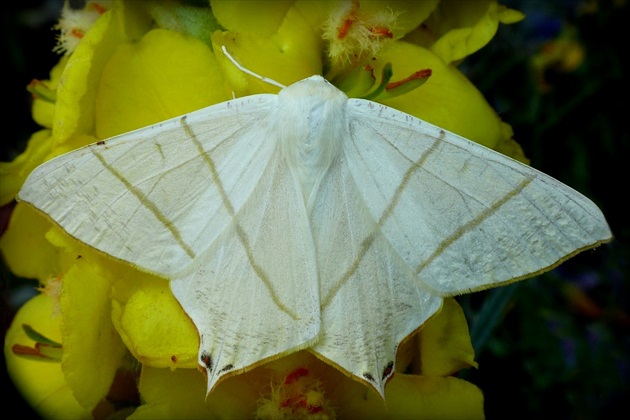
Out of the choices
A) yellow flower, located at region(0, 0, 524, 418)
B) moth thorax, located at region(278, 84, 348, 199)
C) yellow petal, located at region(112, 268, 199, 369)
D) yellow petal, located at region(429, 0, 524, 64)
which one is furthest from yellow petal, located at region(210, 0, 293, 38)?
yellow petal, located at region(112, 268, 199, 369)


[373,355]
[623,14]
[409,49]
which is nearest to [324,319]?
[373,355]

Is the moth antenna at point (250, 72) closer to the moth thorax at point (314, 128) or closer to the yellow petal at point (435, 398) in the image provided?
the moth thorax at point (314, 128)

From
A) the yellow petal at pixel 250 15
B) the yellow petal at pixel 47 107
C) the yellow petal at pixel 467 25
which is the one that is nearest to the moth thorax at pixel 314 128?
the yellow petal at pixel 250 15

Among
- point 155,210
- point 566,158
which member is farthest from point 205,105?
point 566,158

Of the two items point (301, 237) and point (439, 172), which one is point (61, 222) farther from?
point (439, 172)

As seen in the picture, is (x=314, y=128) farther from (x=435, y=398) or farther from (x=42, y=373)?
(x=42, y=373)
